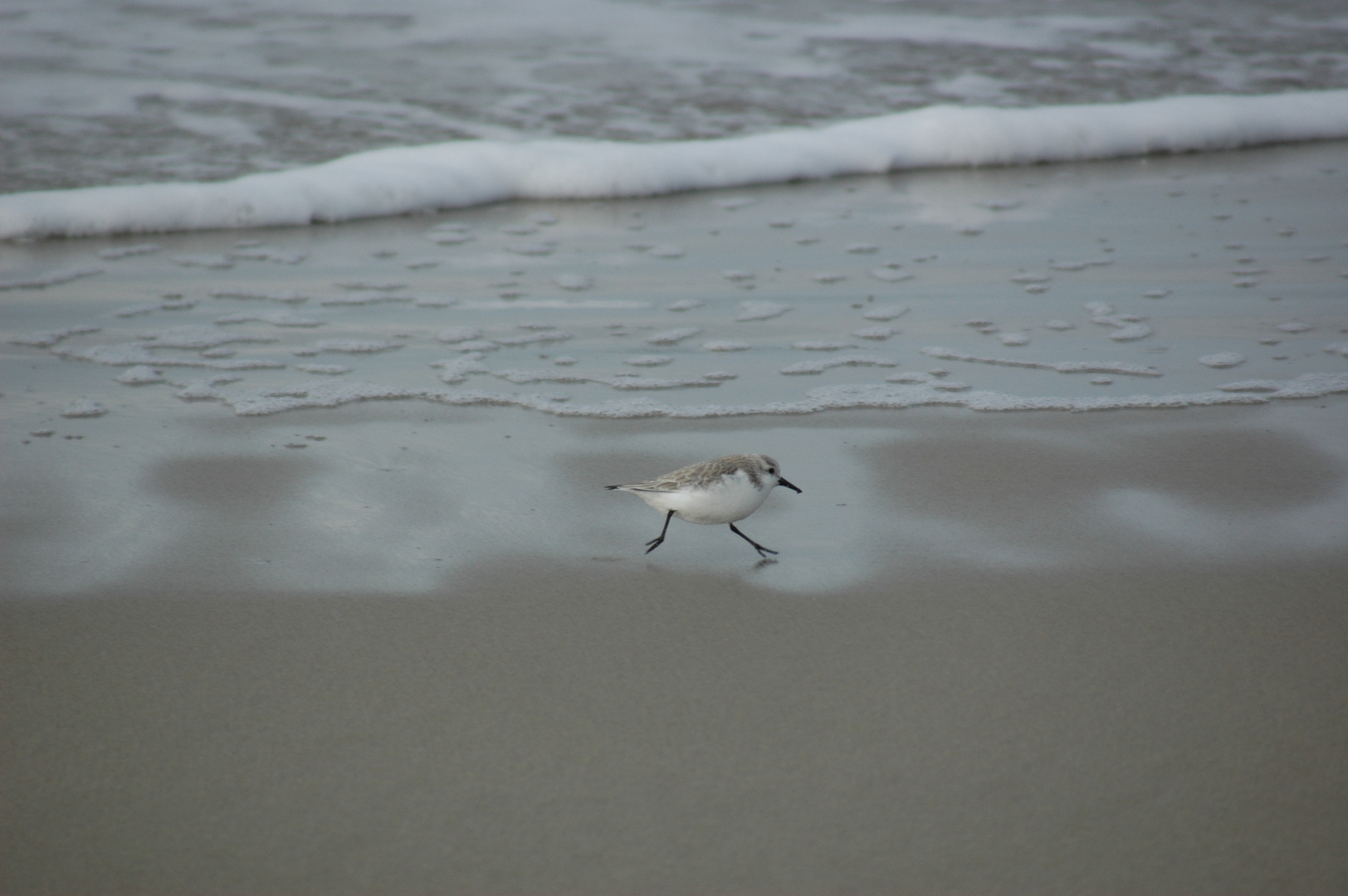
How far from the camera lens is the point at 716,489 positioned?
3385mm

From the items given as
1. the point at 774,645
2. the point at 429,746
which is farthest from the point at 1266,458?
the point at 429,746

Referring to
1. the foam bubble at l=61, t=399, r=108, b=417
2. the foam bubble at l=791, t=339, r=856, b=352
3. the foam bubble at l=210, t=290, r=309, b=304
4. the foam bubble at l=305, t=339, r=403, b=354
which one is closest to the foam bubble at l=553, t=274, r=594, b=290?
the foam bubble at l=305, t=339, r=403, b=354

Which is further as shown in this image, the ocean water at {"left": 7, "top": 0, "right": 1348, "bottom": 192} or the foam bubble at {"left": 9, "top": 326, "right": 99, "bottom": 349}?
the ocean water at {"left": 7, "top": 0, "right": 1348, "bottom": 192}

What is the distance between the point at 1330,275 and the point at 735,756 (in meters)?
4.77

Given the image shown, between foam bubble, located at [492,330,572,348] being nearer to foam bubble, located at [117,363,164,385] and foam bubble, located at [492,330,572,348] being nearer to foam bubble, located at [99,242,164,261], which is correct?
foam bubble, located at [117,363,164,385]

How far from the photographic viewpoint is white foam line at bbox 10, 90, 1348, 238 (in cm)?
754

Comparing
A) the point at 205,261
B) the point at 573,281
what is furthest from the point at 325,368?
the point at 205,261

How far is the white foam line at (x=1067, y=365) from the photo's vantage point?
493cm

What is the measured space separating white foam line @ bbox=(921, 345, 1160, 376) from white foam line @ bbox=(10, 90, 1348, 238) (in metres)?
3.79

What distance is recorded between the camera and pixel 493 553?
356 centimetres

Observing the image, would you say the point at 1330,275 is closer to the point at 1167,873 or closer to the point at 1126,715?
the point at 1126,715

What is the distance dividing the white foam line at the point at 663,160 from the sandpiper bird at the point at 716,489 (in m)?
5.01

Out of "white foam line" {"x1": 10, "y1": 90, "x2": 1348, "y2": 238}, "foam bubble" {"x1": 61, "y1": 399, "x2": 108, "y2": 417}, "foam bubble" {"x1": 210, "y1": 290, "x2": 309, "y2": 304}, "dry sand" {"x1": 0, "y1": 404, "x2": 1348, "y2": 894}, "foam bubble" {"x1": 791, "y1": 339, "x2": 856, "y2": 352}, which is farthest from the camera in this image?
"white foam line" {"x1": 10, "y1": 90, "x2": 1348, "y2": 238}

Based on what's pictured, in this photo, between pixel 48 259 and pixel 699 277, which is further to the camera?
pixel 48 259
